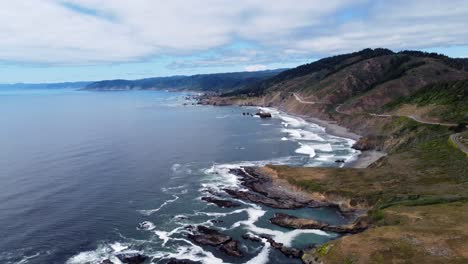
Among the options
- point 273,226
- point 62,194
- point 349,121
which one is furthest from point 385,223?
point 349,121

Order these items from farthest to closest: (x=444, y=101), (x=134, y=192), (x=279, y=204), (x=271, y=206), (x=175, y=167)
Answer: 1. (x=444, y=101)
2. (x=175, y=167)
3. (x=134, y=192)
4. (x=279, y=204)
5. (x=271, y=206)

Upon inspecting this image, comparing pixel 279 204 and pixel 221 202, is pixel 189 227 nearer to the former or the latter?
pixel 221 202

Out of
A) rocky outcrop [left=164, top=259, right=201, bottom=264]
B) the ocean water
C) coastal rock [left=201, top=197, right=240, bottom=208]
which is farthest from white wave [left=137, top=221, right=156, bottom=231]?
coastal rock [left=201, top=197, right=240, bottom=208]

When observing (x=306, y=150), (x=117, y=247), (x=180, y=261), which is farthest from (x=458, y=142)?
(x=117, y=247)

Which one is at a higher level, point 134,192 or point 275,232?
point 134,192

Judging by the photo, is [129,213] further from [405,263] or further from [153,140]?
[153,140]

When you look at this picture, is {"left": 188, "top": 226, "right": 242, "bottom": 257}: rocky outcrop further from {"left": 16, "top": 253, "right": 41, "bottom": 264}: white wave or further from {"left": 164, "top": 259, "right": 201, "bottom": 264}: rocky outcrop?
{"left": 16, "top": 253, "right": 41, "bottom": 264}: white wave

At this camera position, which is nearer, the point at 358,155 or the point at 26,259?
the point at 26,259
